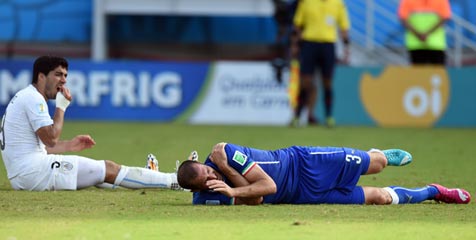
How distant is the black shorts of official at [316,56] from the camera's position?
21.5 metres

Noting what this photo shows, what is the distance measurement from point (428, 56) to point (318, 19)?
3.19m

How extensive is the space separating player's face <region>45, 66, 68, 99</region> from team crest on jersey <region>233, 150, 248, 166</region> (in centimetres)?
226

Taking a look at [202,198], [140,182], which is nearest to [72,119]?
[140,182]

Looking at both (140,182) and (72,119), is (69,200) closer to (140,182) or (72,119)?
(140,182)

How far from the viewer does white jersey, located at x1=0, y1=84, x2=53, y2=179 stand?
11.3 meters

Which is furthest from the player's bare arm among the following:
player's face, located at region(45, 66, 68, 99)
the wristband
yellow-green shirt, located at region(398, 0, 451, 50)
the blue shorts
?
yellow-green shirt, located at region(398, 0, 451, 50)

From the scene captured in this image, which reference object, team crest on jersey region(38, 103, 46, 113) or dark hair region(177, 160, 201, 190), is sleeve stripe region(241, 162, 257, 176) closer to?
dark hair region(177, 160, 201, 190)

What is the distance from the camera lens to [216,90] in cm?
2406

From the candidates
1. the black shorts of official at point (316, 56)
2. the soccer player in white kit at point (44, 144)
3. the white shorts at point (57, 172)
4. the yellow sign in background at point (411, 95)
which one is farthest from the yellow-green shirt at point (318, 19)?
the white shorts at point (57, 172)

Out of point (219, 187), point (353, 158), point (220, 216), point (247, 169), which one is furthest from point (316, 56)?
point (220, 216)

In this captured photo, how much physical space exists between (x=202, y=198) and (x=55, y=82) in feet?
6.68

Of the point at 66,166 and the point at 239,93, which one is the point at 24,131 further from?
the point at 239,93

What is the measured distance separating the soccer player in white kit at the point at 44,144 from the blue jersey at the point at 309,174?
145 cm

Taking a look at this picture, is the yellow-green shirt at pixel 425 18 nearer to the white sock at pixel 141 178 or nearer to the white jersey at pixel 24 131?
the white sock at pixel 141 178
